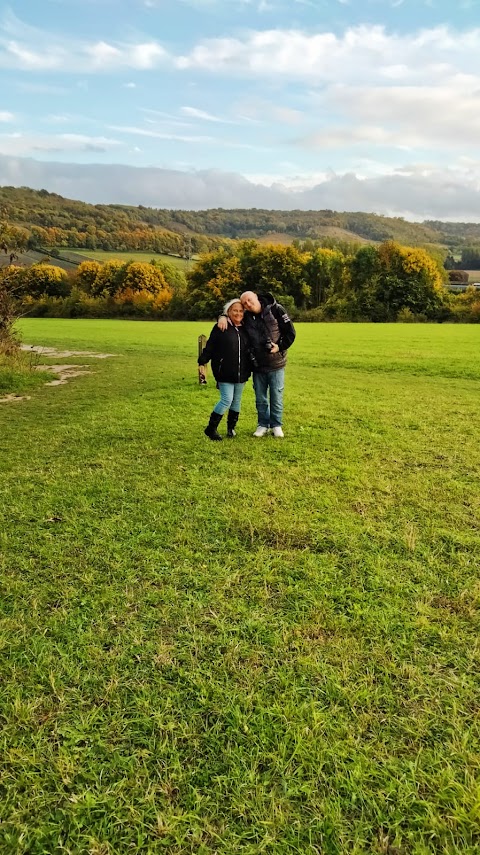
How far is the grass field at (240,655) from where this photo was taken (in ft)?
7.11

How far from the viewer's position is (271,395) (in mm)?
8172

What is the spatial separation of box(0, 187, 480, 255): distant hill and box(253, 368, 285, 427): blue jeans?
4822cm

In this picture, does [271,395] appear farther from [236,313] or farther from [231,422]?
[236,313]

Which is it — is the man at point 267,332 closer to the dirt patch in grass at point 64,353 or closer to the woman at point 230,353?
the woman at point 230,353

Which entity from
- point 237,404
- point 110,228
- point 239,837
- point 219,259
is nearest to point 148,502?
point 237,404

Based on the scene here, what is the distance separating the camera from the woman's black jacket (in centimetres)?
756

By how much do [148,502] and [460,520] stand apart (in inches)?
123

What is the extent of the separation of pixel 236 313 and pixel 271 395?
4.68 ft

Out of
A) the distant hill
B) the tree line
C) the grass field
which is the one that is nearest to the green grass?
the distant hill

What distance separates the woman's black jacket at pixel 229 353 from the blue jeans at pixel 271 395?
409mm

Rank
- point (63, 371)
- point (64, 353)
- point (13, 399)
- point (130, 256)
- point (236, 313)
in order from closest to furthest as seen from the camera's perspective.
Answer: point (236, 313) → point (13, 399) → point (63, 371) → point (64, 353) → point (130, 256)

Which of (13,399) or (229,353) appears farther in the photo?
(13,399)

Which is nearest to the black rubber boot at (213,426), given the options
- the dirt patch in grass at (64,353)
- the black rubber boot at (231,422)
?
the black rubber boot at (231,422)

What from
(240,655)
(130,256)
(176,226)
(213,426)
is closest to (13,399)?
(213,426)
